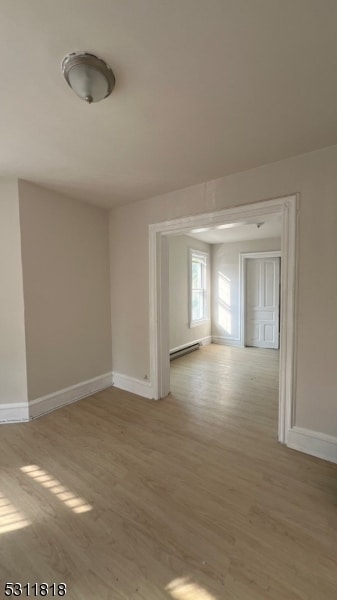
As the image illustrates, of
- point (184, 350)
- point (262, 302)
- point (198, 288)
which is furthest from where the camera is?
point (198, 288)

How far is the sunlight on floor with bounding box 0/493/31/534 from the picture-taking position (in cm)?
152

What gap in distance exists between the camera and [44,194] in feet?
9.12

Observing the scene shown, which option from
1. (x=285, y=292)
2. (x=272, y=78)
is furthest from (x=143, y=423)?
(x=272, y=78)

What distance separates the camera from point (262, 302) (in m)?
5.77

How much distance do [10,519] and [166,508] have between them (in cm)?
96

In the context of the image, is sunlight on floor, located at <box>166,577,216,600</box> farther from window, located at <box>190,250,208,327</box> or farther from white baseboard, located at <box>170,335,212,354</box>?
window, located at <box>190,250,208,327</box>

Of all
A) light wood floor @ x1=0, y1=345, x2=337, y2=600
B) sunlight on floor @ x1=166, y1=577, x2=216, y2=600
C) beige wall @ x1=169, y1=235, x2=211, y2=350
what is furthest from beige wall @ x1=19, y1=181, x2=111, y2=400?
sunlight on floor @ x1=166, y1=577, x2=216, y2=600

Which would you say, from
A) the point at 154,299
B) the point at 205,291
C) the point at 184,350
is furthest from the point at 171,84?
the point at 205,291

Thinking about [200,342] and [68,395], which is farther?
[200,342]

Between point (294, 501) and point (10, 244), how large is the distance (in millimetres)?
3210

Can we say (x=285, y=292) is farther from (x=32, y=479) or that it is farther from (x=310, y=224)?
(x=32, y=479)

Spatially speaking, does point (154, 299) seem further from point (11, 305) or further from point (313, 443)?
point (313, 443)

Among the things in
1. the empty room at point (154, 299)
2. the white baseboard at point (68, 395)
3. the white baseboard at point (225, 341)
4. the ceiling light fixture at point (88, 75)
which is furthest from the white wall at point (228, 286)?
the ceiling light fixture at point (88, 75)

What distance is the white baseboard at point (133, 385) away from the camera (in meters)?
3.24
